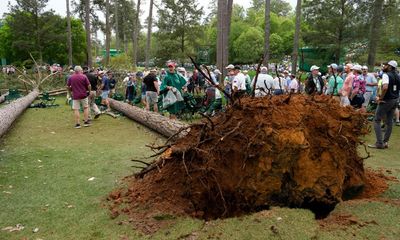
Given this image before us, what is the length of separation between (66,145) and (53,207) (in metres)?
4.01

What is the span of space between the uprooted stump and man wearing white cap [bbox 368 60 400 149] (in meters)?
3.53

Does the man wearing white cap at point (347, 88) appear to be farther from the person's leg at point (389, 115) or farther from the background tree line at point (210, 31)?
the background tree line at point (210, 31)

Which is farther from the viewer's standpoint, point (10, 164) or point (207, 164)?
point (10, 164)

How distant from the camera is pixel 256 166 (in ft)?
13.6

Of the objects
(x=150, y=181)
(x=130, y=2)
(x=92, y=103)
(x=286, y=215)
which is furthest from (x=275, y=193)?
(x=130, y=2)

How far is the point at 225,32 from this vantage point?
1680cm

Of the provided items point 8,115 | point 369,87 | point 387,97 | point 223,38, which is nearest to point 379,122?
point 387,97

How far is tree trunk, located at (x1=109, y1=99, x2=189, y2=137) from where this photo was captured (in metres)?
8.32

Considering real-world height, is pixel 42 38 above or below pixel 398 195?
above

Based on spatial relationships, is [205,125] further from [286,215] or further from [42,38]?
[42,38]

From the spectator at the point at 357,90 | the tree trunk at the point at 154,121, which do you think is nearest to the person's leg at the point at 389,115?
the spectator at the point at 357,90

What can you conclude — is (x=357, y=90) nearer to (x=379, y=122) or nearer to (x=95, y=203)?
(x=379, y=122)

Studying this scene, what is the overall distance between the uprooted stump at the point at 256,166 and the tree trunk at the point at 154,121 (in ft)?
8.75

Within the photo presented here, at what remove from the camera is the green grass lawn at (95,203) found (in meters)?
3.57
